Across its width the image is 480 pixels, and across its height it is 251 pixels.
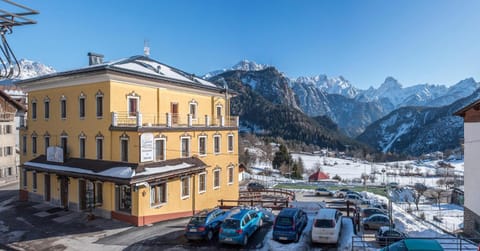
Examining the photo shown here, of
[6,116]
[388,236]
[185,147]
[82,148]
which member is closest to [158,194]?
[185,147]

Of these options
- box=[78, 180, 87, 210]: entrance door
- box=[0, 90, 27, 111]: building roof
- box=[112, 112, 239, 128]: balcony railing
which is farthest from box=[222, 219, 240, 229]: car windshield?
box=[0, 90, 27, 111]: building roof

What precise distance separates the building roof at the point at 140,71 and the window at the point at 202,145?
4.73 m

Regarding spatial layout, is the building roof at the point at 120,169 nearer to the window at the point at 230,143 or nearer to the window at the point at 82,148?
the window at the point at 82,148

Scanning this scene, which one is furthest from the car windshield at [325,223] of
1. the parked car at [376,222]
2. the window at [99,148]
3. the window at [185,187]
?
the window at [99,148]

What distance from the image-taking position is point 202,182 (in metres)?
26.5

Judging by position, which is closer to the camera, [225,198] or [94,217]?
[94,217]

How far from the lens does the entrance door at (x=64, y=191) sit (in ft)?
79.2

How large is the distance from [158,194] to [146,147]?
3.62 meters

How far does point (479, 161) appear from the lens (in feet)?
69.2

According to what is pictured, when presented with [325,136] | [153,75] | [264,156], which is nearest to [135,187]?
[153,75]

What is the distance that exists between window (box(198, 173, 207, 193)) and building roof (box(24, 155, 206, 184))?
56.6 inches

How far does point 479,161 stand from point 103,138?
86.9 feet

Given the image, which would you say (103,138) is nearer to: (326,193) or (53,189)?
(53,189)

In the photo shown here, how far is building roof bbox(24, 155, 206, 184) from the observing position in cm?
1947
